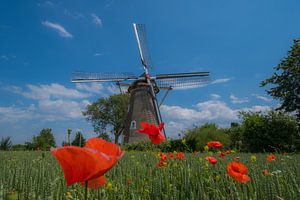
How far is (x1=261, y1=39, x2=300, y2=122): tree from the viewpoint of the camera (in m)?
22.8

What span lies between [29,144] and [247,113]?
19712mm

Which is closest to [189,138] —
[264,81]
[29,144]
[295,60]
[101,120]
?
[264,81]

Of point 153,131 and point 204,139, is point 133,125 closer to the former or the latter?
point 204,139

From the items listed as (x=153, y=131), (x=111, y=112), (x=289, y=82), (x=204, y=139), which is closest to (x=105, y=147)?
(x=153, y=131)

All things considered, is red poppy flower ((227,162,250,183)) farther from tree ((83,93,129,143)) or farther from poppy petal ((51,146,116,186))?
tree ((83,93,129,143))

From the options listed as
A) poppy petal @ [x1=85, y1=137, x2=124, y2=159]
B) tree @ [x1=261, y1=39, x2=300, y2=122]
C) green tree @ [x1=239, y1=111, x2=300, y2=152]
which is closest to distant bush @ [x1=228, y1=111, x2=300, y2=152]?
green tree @ [x1=239, y1=111, x2=300, y2=152]

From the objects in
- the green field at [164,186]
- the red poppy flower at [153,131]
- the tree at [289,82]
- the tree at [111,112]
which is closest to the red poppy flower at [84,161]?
the green field at [164,186]

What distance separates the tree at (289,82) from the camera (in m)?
22.8

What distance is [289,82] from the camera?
23.2 metres

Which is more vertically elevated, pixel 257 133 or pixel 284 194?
pixel 257 133

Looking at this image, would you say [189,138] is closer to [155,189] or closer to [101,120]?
[155,189]

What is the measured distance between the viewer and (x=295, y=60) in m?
23.6

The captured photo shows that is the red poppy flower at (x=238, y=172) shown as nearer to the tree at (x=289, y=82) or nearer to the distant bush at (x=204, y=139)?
the distant bush at (x=204, y=139)

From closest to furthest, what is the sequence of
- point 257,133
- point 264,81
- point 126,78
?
point 257,133, point 264,81, point 126,78
